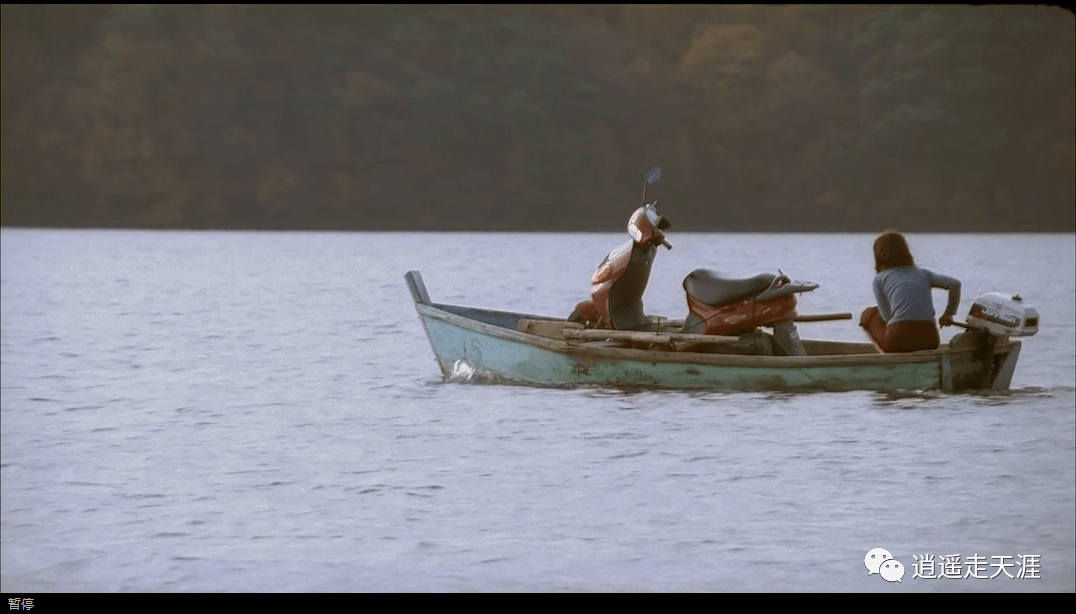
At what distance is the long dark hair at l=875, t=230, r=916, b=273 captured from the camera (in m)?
12.7

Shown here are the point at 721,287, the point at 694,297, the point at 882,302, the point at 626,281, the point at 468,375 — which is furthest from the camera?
the point at 468,375

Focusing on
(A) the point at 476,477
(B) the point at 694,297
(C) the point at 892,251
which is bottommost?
(A) the point at 476,477

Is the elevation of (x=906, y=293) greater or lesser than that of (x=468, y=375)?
greater

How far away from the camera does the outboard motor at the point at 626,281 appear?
13461 millimetres

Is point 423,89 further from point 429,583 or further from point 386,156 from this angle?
point 429,583

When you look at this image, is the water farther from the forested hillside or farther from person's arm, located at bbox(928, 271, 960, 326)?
the forested hillside

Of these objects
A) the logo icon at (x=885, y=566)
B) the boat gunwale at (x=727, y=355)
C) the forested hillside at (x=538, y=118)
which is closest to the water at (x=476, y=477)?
the logo icon at (x=885, y=566)

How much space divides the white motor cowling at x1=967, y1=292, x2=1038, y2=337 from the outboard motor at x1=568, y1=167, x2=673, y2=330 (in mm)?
2478

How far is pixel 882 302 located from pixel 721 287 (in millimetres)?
1224

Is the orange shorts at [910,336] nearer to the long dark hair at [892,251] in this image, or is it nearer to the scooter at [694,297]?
the long dark hair at [892,251]

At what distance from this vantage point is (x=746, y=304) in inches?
508

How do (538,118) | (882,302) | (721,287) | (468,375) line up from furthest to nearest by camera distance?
(538,118)
(468,375)
(721,287)
(882,302)

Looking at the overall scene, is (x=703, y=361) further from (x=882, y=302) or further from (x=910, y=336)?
(x=910, y=336)

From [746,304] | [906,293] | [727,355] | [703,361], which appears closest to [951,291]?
[906,293]
